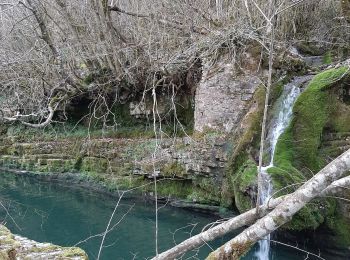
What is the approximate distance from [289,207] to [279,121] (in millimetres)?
4859

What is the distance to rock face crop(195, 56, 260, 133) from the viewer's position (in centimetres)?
779

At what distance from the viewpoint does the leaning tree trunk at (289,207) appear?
7.52ft

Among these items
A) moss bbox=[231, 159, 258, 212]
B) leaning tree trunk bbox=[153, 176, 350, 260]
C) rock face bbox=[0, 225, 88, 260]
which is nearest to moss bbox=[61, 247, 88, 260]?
rock face bbox=[0, 225, 88, 260]

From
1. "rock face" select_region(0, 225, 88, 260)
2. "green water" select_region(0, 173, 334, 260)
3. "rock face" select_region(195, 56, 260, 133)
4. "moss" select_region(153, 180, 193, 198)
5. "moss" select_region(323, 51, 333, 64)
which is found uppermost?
"moss" select_region(323, 51, 333, 64)

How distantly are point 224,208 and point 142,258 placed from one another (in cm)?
201

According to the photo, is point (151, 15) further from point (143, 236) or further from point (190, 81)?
point (143, 236)

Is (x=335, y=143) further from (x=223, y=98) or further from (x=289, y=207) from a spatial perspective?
(x=289, y=207)

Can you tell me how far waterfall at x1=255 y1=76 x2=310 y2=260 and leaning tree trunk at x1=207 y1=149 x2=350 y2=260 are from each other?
144 inches

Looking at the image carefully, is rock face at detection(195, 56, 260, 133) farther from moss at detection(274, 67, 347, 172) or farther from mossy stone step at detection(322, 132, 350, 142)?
mossy stone step at detection(322, 132, 350, 142)

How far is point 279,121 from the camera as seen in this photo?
279 inches

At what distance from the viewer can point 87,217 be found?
26.9ft

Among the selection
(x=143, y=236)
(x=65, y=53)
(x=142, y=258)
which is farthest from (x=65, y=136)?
(x=142, y=258)

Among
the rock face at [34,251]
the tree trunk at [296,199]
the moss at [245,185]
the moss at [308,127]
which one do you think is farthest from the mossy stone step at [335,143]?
the rock face at [34,251]

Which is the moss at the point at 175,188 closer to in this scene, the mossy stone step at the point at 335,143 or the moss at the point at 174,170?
the moss at the point at 174,170
